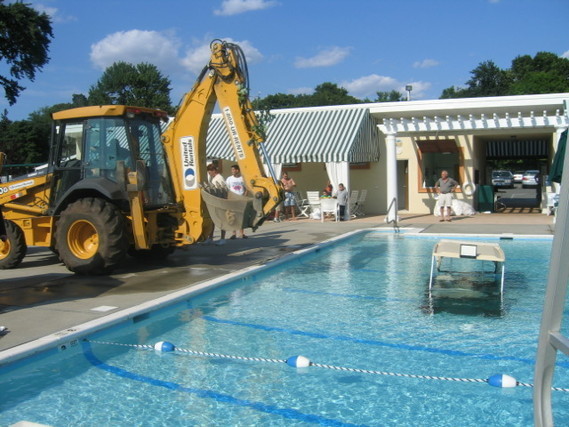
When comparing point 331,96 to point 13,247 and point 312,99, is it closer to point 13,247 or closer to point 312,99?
point 312,99

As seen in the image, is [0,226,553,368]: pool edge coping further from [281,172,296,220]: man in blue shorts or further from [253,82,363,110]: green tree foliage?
[253,82,363,110]: green tree foliage

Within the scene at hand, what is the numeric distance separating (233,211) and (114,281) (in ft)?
7.09

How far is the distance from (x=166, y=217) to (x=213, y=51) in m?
2.97

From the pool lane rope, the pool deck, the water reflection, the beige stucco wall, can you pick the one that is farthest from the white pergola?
the pool lane rope

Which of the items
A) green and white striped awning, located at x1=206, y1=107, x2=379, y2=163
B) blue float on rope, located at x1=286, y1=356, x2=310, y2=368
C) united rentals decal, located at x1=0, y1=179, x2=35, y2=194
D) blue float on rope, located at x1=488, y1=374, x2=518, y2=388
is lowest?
blue float on rope, located at x1=488, y1=374, x2=518, y2=388

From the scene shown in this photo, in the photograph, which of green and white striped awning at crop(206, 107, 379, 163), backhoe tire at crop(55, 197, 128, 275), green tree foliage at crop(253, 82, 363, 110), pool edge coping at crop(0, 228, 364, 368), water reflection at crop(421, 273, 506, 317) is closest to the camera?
pool edge coping at crop(0, 228, 364, 368)

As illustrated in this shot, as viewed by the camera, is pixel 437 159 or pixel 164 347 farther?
pixel 437 159

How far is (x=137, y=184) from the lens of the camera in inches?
355

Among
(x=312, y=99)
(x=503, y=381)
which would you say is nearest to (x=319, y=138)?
(x=503, y=381)

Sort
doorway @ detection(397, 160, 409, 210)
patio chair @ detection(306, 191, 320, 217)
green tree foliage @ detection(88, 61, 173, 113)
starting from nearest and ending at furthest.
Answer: patio chair @ detection(306, 191, 320, 217) → doorway @ detection(397, 160, 409, 210) → green tree foliage @ detection(88, 61, 173, 113)

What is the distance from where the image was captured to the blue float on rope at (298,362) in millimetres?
5480

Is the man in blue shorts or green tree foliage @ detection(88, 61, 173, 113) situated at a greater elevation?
green tree foliage @ detection(88, 61, 173, 113)

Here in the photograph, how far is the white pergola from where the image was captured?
57.5 ft

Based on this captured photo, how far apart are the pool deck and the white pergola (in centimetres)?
315
